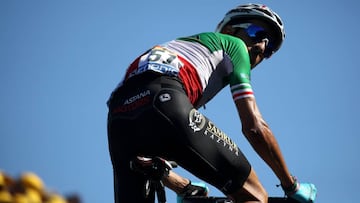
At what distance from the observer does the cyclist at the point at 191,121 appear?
5531 millimetres

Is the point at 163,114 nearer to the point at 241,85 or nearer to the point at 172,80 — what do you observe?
the point at 172,80

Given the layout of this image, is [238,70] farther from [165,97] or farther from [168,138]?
[168,138]

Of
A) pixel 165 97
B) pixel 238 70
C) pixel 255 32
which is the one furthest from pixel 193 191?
pixel 255 32

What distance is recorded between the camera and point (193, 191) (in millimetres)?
6914

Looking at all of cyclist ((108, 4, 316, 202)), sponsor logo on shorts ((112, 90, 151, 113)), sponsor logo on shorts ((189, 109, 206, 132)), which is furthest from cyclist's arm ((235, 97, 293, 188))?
sponsor logo on shorts ((112, 90, 151, 113))

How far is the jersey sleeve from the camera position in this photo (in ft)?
19.7

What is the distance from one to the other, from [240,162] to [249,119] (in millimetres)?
452

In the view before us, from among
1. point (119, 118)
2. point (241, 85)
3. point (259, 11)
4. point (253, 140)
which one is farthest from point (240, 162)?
point (259, 11)

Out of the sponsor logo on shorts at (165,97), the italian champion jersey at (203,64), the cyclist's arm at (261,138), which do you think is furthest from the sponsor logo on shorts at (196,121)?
the cyclist's arm at (261,138)

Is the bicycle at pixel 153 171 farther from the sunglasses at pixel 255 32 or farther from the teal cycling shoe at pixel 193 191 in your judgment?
the sunglasses at pixel 255 32

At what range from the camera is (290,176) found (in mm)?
6004

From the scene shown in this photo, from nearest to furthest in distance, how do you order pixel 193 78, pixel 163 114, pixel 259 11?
pixel 163 114
pixel 193 78
pixel 259 11

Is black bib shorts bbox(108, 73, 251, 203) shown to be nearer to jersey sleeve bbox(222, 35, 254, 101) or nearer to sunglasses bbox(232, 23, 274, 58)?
jersey sleeve bbox(222, 35, 254, 101)

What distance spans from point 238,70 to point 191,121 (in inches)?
34.5
